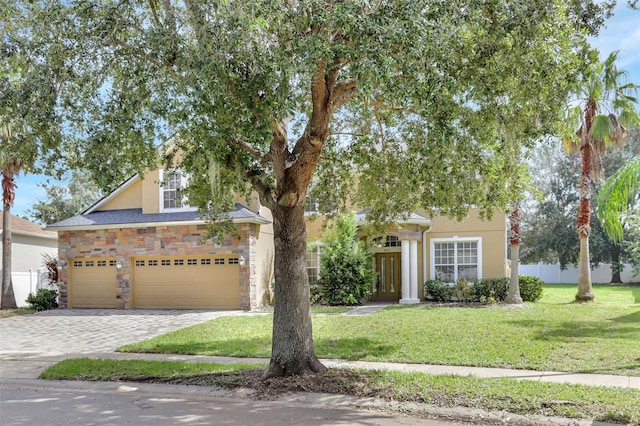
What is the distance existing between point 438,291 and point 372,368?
39.9ft

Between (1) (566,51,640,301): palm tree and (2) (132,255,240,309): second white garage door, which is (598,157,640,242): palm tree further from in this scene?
(2) (132,255,240,309): second white garage door

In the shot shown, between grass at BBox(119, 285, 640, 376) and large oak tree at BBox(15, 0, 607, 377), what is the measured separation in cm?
293

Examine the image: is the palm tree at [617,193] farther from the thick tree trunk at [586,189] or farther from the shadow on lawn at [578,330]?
the thick tree trunk at [586,189]

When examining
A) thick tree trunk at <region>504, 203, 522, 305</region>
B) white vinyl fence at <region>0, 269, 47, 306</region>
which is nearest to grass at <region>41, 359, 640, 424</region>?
thick tree trunk at <region>504, 203, 522, 305</region>

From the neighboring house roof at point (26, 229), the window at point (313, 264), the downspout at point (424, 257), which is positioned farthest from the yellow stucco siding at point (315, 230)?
the neighboring house roof at point (26, 229)

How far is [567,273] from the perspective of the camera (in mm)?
41250

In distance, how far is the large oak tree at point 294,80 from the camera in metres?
7.29

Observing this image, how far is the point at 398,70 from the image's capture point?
25.7ft

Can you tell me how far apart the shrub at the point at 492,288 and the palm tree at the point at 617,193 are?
11.1 meters

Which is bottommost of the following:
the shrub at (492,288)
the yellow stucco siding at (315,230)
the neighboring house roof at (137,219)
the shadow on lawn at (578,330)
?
the shadow on lawn at (578,330)

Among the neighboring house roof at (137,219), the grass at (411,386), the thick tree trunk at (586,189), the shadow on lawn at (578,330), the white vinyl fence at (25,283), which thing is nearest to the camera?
the grass at (411,386)

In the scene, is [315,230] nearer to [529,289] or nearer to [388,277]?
[388,277]

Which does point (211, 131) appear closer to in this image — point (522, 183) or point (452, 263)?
point (522, 183)

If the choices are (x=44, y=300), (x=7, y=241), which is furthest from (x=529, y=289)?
(x=7, y=241)
